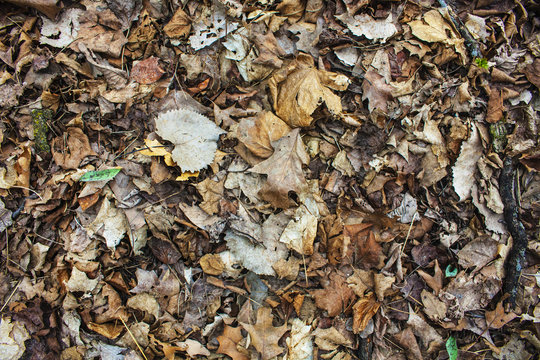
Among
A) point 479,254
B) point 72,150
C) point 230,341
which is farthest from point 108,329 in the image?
point 479,254

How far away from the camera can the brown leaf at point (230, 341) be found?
2768 millimetres

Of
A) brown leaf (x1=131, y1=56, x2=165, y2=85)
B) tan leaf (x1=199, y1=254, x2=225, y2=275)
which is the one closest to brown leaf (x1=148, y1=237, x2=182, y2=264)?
tan leaf (x1=199, y1=254, x2=225, y2=275)

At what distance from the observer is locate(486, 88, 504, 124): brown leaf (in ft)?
9.72

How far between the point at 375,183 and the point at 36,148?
327 cm

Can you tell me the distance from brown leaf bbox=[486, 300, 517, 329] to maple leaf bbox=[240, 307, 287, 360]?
188 cm

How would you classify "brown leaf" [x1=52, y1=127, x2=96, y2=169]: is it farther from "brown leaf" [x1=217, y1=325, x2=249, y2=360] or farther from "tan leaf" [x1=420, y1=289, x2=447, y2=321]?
"tan leaf" [x1=420, y1=289, x2=447, y2=321]

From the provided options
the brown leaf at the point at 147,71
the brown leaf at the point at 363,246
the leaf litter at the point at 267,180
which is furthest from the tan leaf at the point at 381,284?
the brown leaf at the point at 147,71

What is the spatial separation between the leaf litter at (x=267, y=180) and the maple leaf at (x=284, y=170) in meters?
0.02

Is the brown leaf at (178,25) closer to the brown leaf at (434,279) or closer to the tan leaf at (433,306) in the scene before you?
the brown leaf at (434,279)

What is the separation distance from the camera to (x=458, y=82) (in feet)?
9.74

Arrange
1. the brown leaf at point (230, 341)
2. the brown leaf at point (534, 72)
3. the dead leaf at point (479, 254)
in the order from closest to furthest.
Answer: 1. the brown leaf at point (230, 341)
2. the dead leaf at point (479, 254)
3. the brown leaf at point (534, 72)

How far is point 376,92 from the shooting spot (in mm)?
2881

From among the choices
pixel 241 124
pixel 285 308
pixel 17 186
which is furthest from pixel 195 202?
pixel 17 186

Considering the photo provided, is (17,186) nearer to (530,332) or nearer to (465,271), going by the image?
(465,271)
